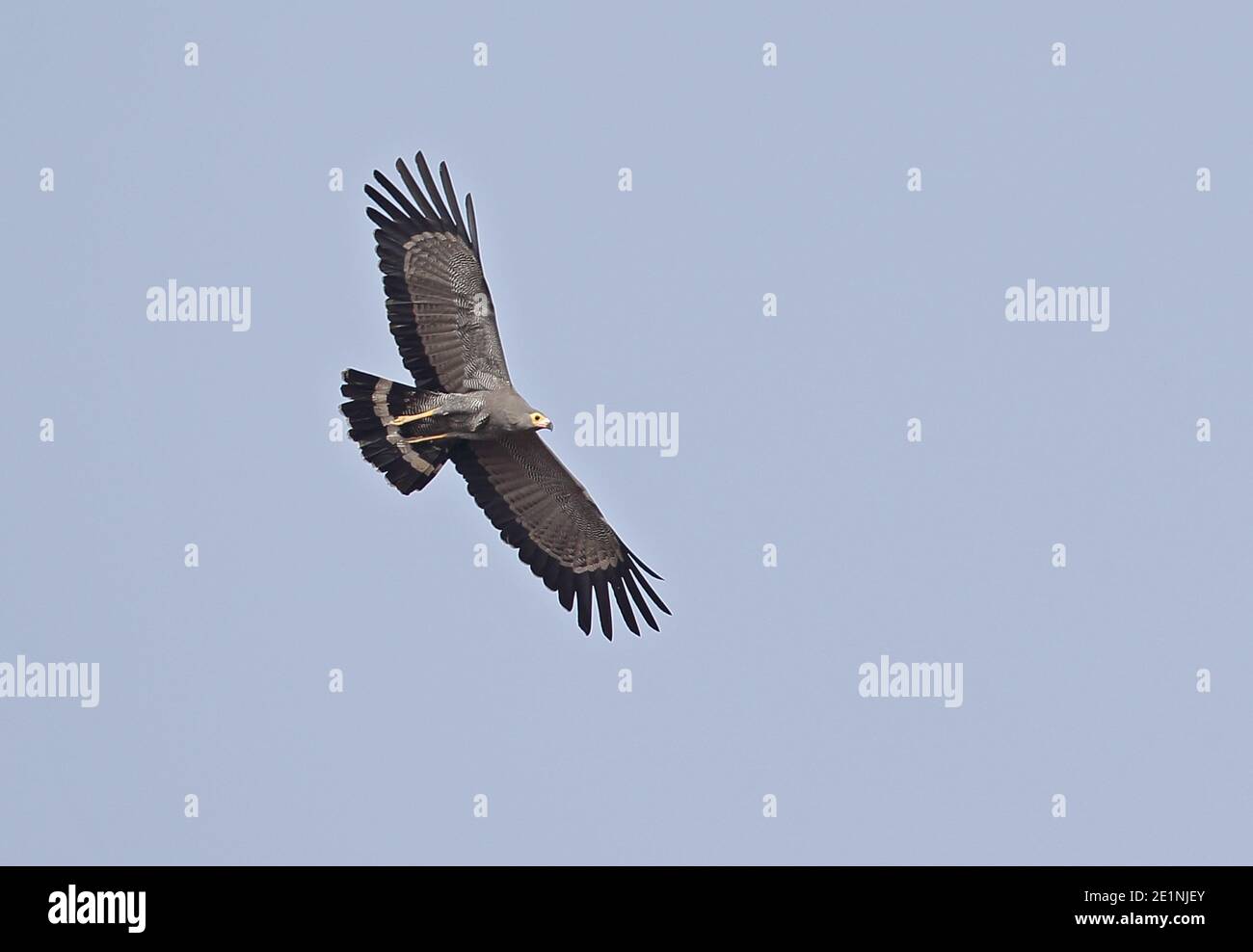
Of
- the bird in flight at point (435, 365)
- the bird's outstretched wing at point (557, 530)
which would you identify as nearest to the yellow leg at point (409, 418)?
the bird in flight at point (435, 365)

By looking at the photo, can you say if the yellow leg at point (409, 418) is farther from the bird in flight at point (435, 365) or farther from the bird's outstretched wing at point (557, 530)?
the bird's outstretched wing at point (557, 530)

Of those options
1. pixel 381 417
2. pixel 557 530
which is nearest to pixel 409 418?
pixel 381 417

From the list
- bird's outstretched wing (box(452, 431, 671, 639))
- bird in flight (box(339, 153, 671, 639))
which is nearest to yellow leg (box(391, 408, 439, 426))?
bird in flight (box(339, 153, 671, 639))

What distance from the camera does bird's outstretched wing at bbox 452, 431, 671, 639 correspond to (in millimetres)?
24141

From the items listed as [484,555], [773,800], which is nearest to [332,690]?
[484,555]

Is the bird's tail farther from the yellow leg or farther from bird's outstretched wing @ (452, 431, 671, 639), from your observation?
bird's outstretched wing @ (452, 431, 671, 639)

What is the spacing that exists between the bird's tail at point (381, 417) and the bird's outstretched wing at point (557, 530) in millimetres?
836

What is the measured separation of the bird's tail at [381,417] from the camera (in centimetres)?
2322

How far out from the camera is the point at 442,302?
23031 millimetres

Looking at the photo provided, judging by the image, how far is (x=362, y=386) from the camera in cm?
2323

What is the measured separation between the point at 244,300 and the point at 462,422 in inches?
446

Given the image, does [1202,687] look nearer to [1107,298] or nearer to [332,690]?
[1107,298]

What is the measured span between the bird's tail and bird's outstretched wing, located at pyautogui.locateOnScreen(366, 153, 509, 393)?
0.28 m

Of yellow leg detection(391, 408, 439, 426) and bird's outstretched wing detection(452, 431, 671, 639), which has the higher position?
yellow leg detection(391, 408, 439, 426)
